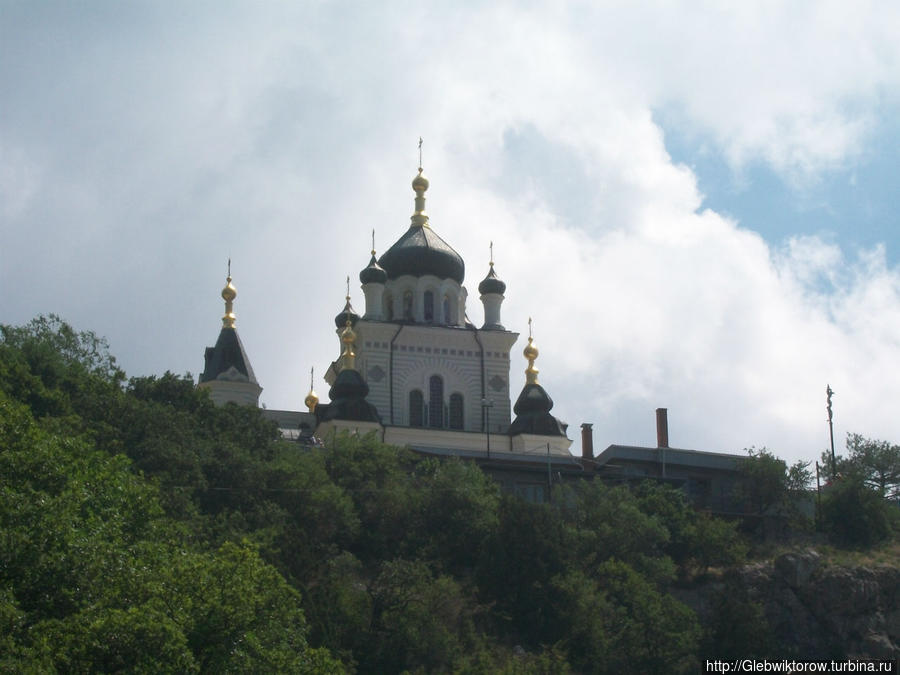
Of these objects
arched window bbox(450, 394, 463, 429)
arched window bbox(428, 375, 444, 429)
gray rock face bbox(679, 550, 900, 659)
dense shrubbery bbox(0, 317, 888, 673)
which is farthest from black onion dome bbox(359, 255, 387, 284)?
gray rock face bbox(679, 550, 900, 659)

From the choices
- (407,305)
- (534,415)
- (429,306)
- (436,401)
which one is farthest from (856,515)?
(407,305)

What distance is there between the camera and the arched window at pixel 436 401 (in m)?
65.9

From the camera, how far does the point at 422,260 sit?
6856 centimetres

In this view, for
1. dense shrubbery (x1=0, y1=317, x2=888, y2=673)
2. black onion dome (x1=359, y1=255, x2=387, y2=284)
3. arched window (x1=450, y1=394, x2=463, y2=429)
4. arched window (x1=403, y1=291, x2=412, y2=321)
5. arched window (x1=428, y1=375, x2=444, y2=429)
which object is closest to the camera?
dense shrubbery (x1=0, y1=317, x2=888, y2=673)

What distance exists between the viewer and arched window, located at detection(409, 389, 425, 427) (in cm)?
6581

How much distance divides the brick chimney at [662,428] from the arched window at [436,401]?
9819 millimetres

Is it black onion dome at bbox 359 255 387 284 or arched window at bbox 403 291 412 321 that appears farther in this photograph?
arched window at bbox 403 291 412 321

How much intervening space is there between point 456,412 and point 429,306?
531cm

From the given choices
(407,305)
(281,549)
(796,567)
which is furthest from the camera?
(407,305)

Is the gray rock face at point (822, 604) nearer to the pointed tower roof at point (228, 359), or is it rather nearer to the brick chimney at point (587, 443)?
the brick chimney at point (587, 443)

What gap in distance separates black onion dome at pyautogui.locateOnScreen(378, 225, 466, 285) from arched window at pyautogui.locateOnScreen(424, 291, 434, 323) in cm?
94

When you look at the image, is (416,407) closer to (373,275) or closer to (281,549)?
(373,275)

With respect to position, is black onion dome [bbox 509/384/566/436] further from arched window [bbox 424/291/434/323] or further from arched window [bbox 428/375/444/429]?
arched window [bbox 424/291/434/323]

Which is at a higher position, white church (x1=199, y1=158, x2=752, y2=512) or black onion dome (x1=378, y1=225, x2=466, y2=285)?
A: black onion dome (x1=378, y1=225, x2=466, y2=285)
